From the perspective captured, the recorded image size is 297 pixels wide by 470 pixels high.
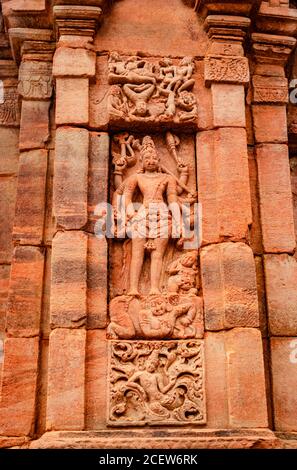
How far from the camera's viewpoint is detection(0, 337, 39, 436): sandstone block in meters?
5.84

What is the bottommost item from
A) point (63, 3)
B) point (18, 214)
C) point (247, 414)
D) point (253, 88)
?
point (247, 414)

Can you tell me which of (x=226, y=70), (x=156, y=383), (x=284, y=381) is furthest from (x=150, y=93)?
(x=284, y=381)

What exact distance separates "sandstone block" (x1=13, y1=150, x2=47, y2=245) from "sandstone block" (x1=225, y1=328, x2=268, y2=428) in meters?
2.19

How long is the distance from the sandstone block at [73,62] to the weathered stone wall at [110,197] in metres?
0.01

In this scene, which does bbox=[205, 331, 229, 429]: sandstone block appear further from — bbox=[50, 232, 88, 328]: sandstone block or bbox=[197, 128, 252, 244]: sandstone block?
bbox=[50, 232, 88, 328]: sandstone block

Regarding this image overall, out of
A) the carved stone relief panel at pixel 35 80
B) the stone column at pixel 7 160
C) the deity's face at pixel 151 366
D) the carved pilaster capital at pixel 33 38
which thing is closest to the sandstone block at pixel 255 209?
the deity's face at pixel 151 366

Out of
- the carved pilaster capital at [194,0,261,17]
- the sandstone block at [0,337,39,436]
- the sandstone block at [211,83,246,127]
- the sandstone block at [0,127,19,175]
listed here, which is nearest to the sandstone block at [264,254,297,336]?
the sandstone block at [211,83,246,127]

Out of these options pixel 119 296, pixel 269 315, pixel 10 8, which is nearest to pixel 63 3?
pixel 10 8

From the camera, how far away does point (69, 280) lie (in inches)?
237

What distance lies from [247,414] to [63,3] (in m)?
4.54

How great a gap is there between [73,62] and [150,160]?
1.32 meters
